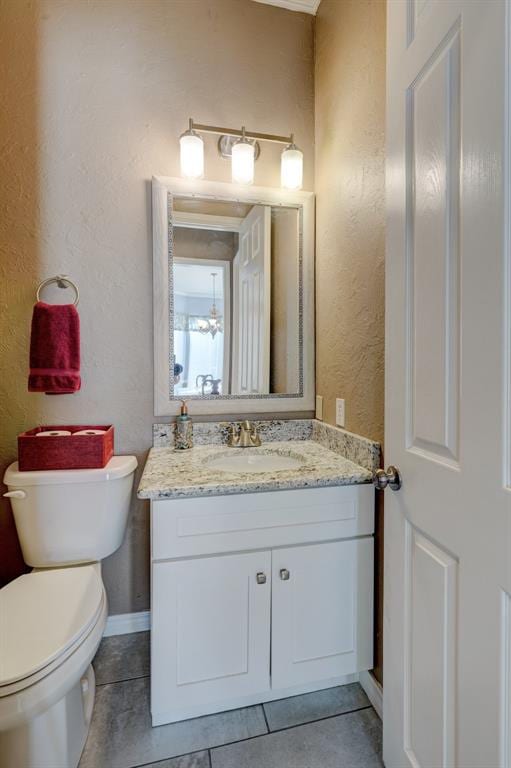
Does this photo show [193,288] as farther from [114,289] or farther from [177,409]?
[177,409]

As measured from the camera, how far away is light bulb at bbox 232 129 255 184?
1.65 m

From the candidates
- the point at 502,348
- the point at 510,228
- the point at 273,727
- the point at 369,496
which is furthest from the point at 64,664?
the point at 510,228

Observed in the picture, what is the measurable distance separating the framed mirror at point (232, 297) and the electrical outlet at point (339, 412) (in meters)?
0.23

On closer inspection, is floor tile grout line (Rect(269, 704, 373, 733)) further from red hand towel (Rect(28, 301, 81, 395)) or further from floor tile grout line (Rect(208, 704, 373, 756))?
red hand towel (Rect(28, 301, 81, 395))

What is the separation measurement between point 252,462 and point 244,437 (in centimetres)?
11

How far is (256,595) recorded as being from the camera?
1.24 meters

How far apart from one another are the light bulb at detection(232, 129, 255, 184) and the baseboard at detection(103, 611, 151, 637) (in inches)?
77.2

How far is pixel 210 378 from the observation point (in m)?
1.74

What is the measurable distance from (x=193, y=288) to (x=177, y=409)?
0.54 m

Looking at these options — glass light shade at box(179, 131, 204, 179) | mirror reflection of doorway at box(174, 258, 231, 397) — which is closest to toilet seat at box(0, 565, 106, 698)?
mirror reflection of doorway at box(174, 258, 231, 397)

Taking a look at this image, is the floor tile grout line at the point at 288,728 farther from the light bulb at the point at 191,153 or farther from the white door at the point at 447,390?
the light bulb at the point at 191,153

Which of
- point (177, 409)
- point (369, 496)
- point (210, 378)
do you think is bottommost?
point (369, 496)

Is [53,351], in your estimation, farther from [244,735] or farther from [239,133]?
[244,735]

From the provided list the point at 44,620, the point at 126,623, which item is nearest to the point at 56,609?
the point at 44,620
